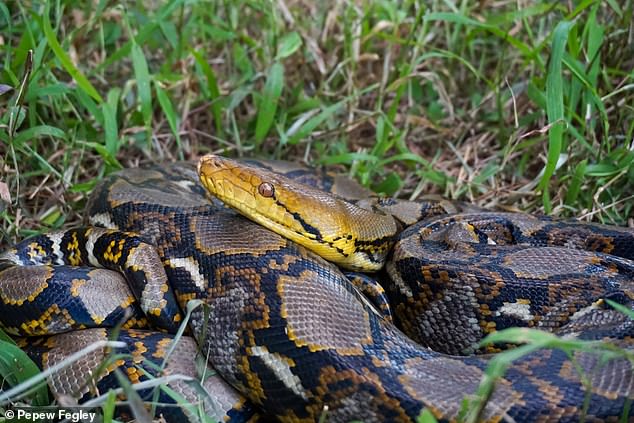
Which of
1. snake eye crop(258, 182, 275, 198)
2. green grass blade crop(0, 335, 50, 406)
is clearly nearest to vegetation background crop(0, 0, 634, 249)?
green grass blade crop(0, 335, 50, 406)

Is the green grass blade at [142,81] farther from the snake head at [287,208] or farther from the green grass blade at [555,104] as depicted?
the green grass blade at [555,104]

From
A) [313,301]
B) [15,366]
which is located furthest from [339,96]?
[15,366]

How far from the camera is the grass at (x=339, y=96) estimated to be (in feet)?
15.1

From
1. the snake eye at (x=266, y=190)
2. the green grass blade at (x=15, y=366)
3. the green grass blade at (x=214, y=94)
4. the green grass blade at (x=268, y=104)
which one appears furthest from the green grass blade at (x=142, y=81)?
the green grass blade at (x=15, y=366)

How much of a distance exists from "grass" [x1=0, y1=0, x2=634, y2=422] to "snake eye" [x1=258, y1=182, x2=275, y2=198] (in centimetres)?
137

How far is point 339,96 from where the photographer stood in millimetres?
5594

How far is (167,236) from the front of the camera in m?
3.79

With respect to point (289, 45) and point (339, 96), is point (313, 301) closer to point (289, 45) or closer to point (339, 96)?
point (289, 45)

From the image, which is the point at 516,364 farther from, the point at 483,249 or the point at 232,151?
the point at 232,151

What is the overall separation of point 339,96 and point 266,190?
212 centimetres

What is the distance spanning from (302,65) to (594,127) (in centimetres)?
238

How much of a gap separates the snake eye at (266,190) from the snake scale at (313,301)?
0.04 ft

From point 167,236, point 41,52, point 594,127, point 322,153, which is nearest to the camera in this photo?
point 167,236

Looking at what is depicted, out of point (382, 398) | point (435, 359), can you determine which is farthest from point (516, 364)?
point (382, 398)
